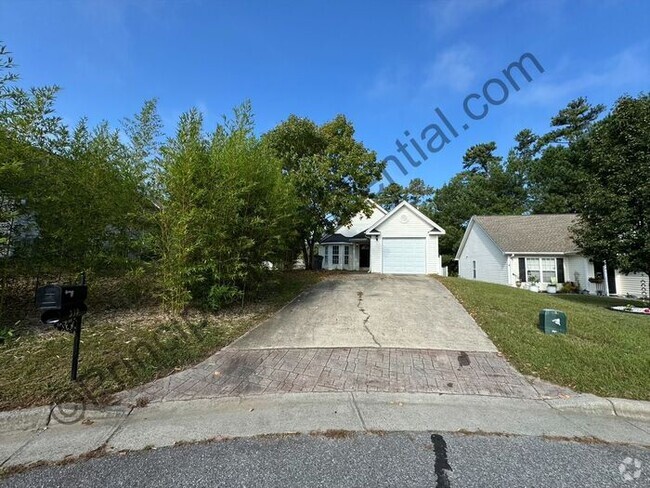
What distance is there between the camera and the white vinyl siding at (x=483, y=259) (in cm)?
1906

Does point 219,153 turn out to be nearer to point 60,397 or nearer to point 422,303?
point 60,397

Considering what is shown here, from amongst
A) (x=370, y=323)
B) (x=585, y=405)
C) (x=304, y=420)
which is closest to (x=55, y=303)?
(x=304, y=420)

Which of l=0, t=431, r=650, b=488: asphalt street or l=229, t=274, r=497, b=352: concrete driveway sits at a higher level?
l=229, t=274, r=497, b=352: concrete driveway

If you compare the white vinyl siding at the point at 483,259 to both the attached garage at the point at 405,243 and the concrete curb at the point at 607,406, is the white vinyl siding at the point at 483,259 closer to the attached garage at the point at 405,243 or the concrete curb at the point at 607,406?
the attached garage at the point at 405,243

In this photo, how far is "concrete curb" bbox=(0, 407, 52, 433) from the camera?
9.78 ft

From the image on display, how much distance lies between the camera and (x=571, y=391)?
3.80 metres

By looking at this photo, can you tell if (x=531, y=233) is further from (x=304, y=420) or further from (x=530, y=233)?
(x=304, y=420)

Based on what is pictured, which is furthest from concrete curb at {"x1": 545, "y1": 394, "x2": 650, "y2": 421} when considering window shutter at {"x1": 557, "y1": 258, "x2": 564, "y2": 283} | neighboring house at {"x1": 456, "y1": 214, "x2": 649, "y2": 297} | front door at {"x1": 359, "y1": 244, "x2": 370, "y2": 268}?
front door at {"x1": 359, "y1": 244, "x2": 370, "y2": 268}

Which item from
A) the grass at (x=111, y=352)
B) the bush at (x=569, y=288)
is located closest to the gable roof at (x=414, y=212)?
the bush at (x=569, y=288)

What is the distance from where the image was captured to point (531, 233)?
1956cm

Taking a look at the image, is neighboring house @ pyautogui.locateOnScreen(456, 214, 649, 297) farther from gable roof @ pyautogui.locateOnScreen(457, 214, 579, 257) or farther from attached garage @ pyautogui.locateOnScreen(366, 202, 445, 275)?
attached garage @ pyautogui.locateOnScreen(366, 202, 445, 275)

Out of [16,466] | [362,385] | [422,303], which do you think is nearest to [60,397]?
[16,466]

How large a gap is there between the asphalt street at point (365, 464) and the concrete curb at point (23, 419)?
852mm

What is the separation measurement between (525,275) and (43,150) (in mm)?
20583
